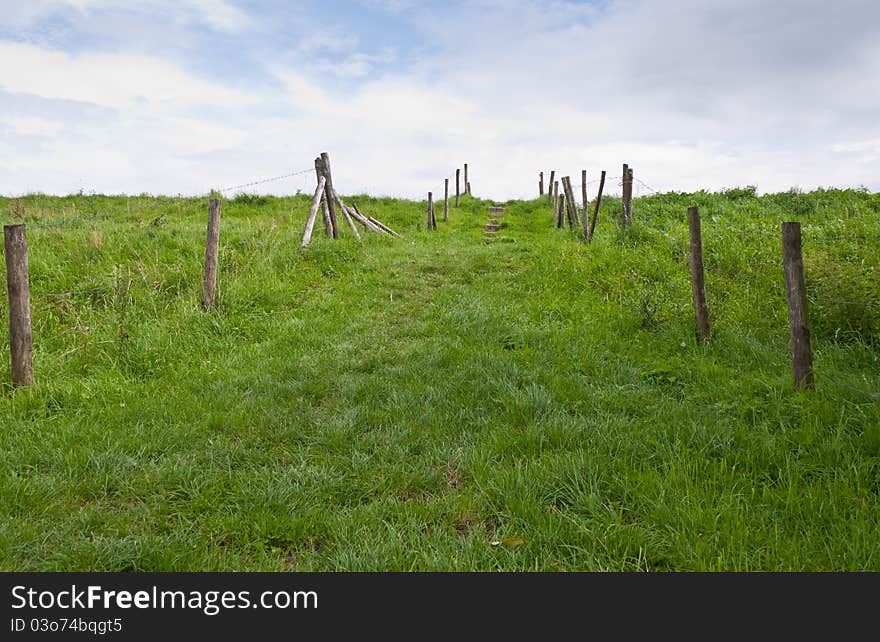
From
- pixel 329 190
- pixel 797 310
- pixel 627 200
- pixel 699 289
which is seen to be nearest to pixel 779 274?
pixel 699 289

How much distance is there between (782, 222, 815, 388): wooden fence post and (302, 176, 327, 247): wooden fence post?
9098mm

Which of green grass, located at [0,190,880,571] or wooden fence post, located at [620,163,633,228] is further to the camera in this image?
wooden fence post, located at [620,163,633,228]

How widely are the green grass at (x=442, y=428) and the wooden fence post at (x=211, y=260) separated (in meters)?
0.23

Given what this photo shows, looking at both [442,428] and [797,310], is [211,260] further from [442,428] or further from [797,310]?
[797,310]

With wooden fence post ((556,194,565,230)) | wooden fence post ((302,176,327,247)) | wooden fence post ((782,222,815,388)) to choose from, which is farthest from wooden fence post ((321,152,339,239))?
wooden fence post ((782,222,815,388))

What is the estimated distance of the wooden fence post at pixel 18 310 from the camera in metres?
5.05

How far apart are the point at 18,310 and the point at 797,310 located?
733 centimetres

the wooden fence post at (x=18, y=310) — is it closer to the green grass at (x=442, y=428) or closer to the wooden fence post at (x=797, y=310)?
the green grass at (x=442, y=428)

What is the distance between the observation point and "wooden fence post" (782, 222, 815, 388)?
438 centimetres

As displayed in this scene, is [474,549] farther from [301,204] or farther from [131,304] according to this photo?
[301,204]

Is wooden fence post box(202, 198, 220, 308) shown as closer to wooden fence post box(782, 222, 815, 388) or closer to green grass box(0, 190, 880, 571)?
green grass box(0, 190, 880, 571)

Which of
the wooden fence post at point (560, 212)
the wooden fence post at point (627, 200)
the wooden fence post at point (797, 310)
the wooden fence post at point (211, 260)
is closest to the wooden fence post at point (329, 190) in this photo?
the wooden fence post at point (211, 260)

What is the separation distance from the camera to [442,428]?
421 cm

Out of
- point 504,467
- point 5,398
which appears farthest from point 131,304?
point 504,467
